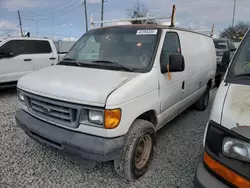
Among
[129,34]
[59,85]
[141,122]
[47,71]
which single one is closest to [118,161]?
[141,122]

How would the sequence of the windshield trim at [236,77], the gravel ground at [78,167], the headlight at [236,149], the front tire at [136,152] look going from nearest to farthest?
the headlight at [236,149], the windshield trim at [236,77], the front tire at [136,152], the gravel ground at [78,167]

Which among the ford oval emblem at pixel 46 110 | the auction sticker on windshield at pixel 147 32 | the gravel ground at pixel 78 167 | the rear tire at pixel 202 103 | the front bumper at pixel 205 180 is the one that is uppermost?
the auction sticker on windshield at pixel 147 32

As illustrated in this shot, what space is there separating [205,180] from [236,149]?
1.33 ft

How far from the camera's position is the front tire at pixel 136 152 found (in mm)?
2520

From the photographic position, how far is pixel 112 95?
2240mm

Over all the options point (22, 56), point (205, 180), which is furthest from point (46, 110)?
point (22, 56)

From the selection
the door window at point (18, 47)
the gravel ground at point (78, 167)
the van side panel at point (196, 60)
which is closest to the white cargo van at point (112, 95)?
the van side panel at point (196, 60)

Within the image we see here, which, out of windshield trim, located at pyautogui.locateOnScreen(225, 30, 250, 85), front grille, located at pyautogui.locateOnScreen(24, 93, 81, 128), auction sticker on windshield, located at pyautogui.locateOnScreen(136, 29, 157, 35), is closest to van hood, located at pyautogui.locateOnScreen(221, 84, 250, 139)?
windshield trim, located at pyautogui.locateOnScreen(225, 30, 250, 85)

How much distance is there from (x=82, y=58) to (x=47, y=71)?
61cm

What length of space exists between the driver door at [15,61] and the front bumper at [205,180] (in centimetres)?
672

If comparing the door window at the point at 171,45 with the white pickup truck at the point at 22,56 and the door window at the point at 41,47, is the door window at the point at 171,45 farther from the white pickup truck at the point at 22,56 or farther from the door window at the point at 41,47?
the door window at the point at 41,47

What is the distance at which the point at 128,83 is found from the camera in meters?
2.46

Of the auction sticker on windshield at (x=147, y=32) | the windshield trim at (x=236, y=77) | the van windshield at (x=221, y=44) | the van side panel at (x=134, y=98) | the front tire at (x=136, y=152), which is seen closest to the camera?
the windshield trim at (x=236, y=77)

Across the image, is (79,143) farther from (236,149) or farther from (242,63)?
(242,63)
